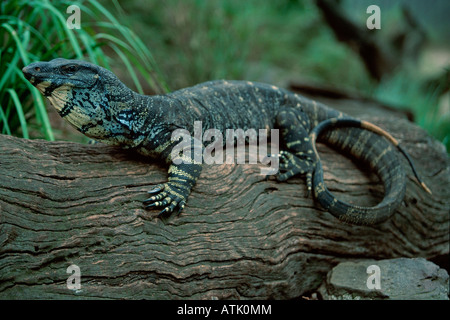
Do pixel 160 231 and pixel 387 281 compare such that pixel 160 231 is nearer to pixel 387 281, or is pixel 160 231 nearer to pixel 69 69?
pixel 69 69

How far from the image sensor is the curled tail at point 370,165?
12.6 feet

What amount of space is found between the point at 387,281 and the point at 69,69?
138 inches

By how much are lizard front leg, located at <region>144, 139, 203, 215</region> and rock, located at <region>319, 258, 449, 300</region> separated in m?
1.75

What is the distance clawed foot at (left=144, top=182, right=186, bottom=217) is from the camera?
3.26 meters

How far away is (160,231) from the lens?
3232mm

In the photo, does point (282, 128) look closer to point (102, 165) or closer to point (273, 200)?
point (273, 200)

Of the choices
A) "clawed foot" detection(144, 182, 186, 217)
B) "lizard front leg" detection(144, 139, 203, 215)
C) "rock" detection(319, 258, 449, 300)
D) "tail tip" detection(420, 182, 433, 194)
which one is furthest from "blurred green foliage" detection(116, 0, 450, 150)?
"clawed foot" detection(144, 182, 186, 217)

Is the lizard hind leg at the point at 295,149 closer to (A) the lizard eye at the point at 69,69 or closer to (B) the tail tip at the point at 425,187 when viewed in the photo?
(B) the tail tip at the point at 425,187

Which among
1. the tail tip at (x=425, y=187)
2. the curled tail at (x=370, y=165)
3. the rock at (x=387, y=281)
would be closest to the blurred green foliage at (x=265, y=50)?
the tail tip at (x=425, y=187)

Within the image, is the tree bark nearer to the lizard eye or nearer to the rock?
the rock

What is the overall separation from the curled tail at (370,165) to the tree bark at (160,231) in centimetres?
16

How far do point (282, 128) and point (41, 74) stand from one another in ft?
8.15

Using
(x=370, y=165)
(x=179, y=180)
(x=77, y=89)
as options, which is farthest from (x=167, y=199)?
(x=370, y=165)

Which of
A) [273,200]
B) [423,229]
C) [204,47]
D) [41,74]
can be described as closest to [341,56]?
[204,47]
